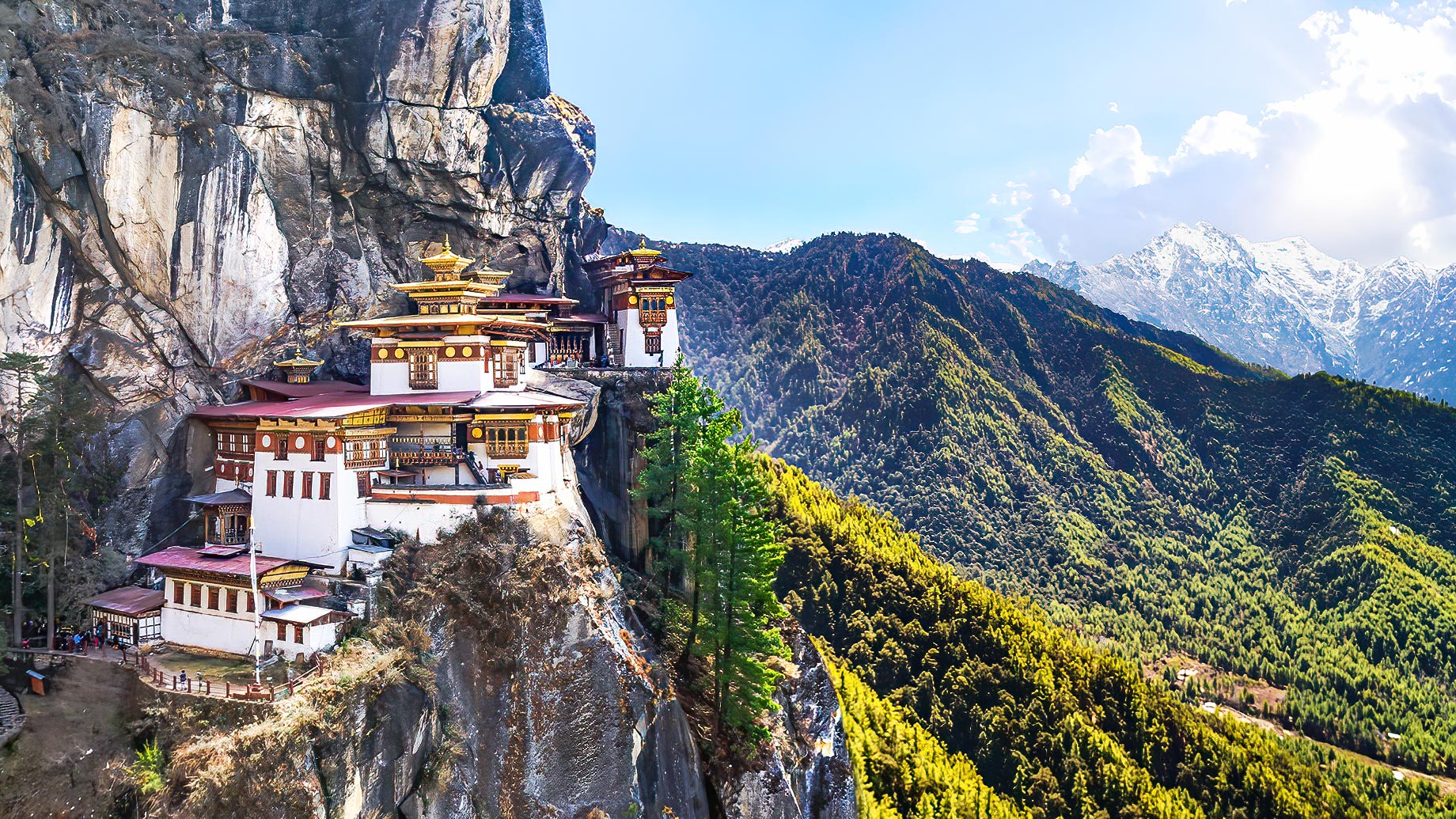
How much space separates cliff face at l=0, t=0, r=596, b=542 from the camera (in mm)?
35594

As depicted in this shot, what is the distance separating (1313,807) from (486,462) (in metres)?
61.8

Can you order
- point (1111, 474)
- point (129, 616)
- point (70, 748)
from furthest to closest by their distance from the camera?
1. point (1111, 474)
2. point (129, 616)
3. point (70, 748)

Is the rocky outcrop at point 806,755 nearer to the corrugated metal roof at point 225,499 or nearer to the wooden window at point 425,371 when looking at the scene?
the wooden window at point 425,371

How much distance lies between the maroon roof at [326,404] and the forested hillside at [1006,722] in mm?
28061

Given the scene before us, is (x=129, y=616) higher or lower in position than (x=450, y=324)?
lower

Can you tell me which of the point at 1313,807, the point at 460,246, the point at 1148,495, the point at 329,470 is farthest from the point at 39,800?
the point at 1148,495

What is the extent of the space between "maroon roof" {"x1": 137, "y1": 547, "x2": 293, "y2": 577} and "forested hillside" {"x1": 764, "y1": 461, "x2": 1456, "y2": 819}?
3434 cm

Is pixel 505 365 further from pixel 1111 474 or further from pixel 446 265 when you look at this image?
pixel 1111 474

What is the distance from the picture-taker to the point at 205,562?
32.5 m

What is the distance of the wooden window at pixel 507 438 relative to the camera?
123ft

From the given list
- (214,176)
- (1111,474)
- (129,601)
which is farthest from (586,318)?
(1111,474)

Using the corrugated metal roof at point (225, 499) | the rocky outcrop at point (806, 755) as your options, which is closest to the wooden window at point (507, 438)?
the corrugated metal roof at point (225, 499)

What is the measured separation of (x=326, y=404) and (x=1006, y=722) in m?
50.3

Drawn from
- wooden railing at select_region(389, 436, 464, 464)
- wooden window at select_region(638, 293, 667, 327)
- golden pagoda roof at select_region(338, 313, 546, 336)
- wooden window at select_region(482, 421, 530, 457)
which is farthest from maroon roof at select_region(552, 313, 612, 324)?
wooden window at select_region(482, 421, 530, 457)
